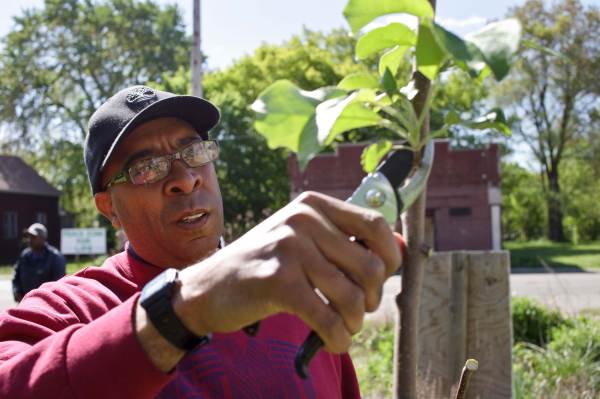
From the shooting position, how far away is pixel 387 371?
5531 mm

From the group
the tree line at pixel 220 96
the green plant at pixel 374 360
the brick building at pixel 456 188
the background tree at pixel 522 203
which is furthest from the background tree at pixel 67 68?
the green plant at pixel 374 360

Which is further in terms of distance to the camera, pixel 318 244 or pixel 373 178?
pixel 373 178

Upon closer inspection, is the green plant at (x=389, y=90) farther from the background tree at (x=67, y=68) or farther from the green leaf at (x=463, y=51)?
the background tree at (x=67, y=68)

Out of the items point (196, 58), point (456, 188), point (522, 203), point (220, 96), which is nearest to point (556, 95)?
point (456, 188)

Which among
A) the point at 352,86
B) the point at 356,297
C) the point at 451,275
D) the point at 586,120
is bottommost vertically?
the point at 451,275

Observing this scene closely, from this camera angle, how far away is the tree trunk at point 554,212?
41.4m

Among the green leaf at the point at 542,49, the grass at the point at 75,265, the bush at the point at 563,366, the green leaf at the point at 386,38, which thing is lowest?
the grass at the point at 75,265

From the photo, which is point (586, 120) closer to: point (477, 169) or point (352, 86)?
point (477, 169)

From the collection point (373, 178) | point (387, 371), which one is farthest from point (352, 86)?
point (387, 371)

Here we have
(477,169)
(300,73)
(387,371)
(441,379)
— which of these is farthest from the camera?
(300,73)

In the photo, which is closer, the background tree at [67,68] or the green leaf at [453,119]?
the green leaf at [453,119]

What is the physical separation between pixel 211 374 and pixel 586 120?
31.4 m

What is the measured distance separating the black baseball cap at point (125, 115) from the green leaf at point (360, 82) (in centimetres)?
65

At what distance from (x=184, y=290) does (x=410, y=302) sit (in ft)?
3.00
